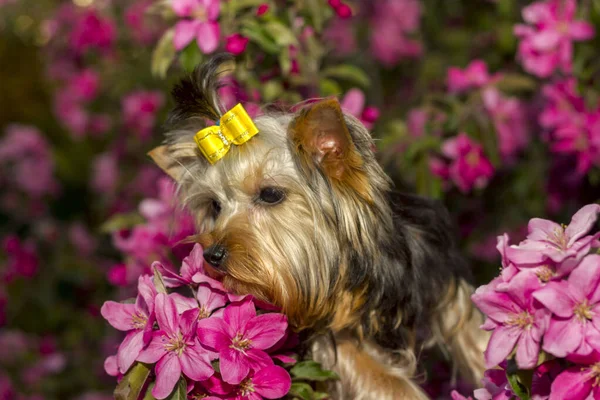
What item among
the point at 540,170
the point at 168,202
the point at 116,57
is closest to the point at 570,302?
the point at 168,202

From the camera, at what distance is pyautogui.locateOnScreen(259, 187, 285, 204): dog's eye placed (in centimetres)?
254

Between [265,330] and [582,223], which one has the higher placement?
[582,223]

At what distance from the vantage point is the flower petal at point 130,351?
7.26ft

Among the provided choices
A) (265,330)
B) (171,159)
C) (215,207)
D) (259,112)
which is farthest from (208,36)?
(265,330)

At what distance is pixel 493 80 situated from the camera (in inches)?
158

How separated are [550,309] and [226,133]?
109cm

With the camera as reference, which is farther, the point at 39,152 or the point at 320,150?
the point at 39,152

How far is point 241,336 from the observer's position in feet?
7.45

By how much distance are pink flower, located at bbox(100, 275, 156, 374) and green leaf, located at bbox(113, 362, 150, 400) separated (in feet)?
0.08

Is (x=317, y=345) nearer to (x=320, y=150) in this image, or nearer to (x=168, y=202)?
(x=320, y=150)

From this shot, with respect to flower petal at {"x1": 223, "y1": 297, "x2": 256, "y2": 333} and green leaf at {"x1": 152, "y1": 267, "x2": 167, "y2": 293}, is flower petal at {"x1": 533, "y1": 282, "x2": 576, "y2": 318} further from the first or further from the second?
green leaf at {"x1": 152, "y1": 267, "x2": 167, "y2": 293}

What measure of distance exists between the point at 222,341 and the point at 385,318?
0.70 metres

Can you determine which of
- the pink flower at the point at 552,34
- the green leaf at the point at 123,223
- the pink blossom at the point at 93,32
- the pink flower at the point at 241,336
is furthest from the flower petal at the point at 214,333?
the pink blossom at the point at 93,32

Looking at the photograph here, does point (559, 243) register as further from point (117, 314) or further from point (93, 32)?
point (93, 32)
